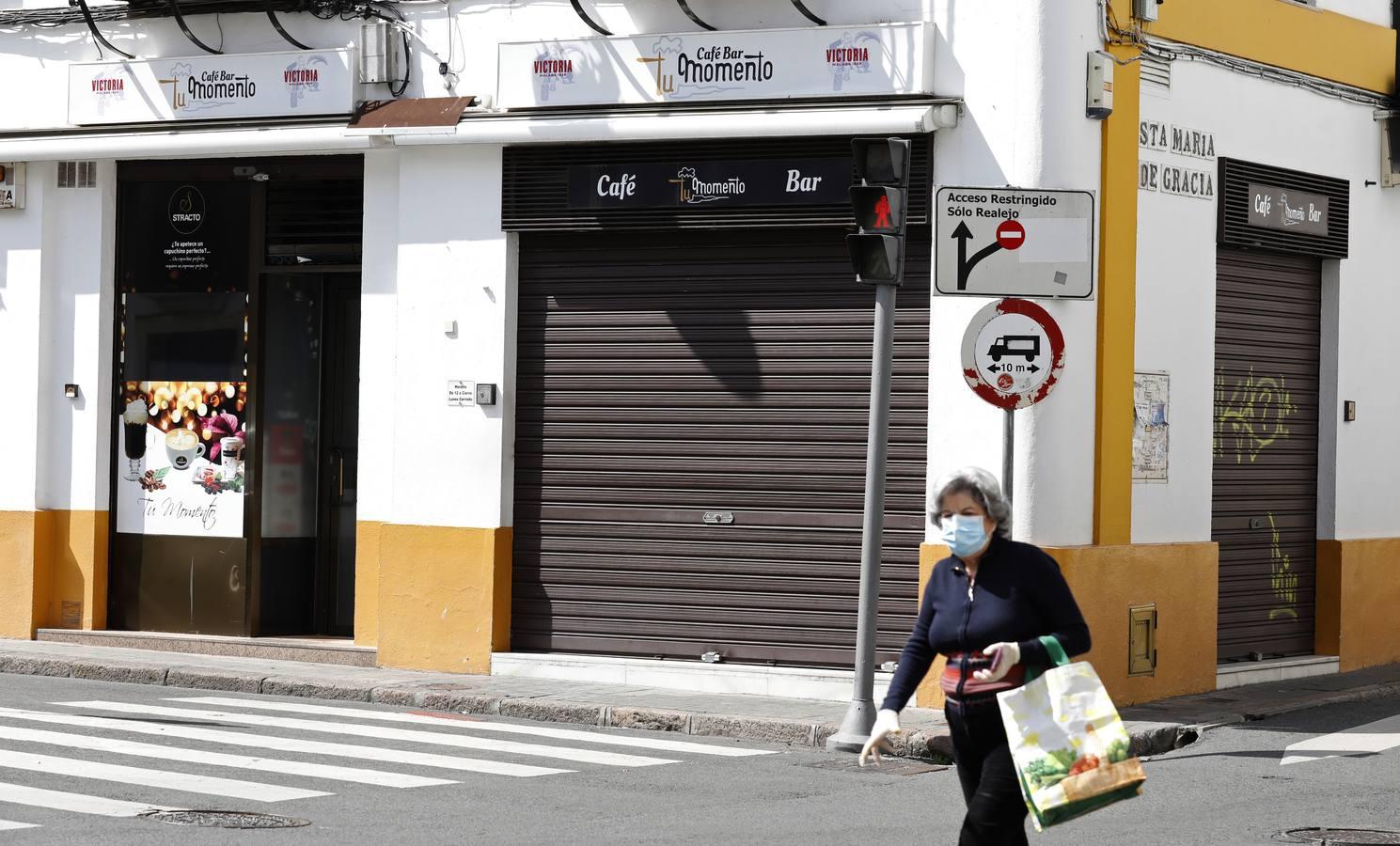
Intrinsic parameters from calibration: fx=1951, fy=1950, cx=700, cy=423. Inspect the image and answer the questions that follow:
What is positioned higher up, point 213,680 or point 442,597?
point 442,597

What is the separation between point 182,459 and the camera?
16.5 meters

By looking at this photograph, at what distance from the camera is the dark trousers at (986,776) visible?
6.22 metres

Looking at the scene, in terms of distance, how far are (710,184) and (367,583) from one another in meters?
4.34

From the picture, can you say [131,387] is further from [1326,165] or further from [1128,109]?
[1326,165]

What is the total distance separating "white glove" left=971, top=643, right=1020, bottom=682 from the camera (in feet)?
20.3

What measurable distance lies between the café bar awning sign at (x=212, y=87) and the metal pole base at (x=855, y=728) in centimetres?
666

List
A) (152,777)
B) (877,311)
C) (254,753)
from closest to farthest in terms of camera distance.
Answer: (152,777)
(254,753)
(877,311)

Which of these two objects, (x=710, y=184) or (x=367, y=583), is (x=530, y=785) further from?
(x=367, y=583)

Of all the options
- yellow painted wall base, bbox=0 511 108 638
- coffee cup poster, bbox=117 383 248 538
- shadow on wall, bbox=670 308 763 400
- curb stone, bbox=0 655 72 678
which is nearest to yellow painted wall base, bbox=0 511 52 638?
yellow painted wall base, bbox=0 511 108 638

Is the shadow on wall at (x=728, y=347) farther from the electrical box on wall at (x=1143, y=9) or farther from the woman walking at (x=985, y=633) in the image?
the woman walking at (x=985, y=633)

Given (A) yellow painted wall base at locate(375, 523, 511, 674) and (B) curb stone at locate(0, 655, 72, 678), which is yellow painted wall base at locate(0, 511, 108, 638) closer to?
(B) curb stone at locate(0, 655, 72, 678)

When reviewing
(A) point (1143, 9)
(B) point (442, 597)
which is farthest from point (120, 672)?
(A) point (1143, 9)

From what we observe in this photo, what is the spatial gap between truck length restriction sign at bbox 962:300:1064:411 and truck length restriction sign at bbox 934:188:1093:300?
0.40m

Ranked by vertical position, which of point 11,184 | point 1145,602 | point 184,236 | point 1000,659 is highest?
point 11,184
